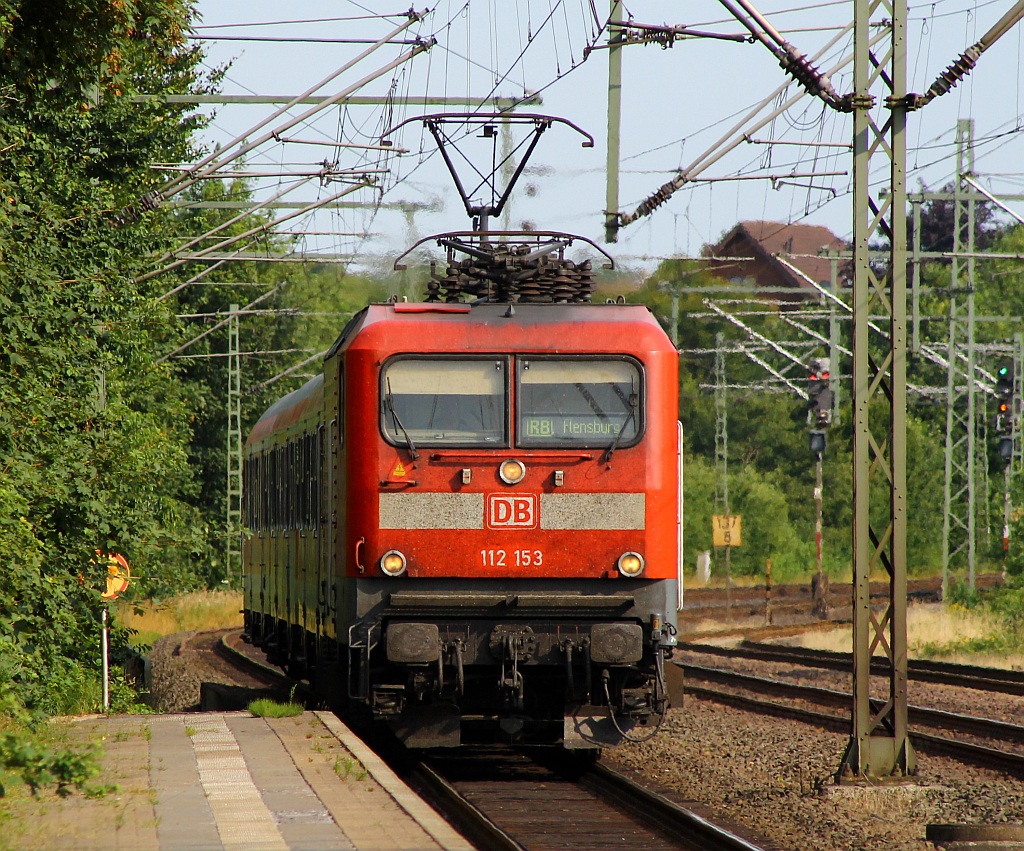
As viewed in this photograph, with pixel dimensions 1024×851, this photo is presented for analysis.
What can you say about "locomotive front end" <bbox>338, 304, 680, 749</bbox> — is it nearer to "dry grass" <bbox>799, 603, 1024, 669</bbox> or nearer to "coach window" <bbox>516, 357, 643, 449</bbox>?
"coach window" <bbox>516, 357, 643, 449</bbox>

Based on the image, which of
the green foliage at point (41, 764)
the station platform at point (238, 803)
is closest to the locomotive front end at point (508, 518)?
the station platform at point (238, 803)

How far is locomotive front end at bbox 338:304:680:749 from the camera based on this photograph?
10.8 m

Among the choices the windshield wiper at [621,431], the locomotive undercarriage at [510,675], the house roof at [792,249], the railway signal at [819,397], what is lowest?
the locomotive undercarriage at [510,675]

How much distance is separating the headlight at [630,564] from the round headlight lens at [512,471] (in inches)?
34.9

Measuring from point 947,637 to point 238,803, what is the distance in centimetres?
2201

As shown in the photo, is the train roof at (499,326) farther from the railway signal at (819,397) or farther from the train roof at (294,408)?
the railway signal at (819,397)

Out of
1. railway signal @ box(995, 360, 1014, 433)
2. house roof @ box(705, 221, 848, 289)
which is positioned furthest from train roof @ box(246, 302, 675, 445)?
house roof @ box(705, 221, 848, 289)

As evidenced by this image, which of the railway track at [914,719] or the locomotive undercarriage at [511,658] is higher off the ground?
the locomotive undercarriage at [511,658]

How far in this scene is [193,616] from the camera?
39.2m

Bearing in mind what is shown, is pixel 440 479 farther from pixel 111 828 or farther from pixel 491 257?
pixel 111 828

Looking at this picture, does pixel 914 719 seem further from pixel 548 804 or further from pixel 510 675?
pixel 510 675

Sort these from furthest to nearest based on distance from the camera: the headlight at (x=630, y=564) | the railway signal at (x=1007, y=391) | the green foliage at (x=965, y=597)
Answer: the railway signal at (x=1007, y=391), the green foliage at (x=965, y=597), the headlight at (x=630, y=564)

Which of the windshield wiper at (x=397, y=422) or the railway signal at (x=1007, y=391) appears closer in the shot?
the windshield wiper at (x=397, y=422)

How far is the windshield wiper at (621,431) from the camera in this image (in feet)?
36.1
